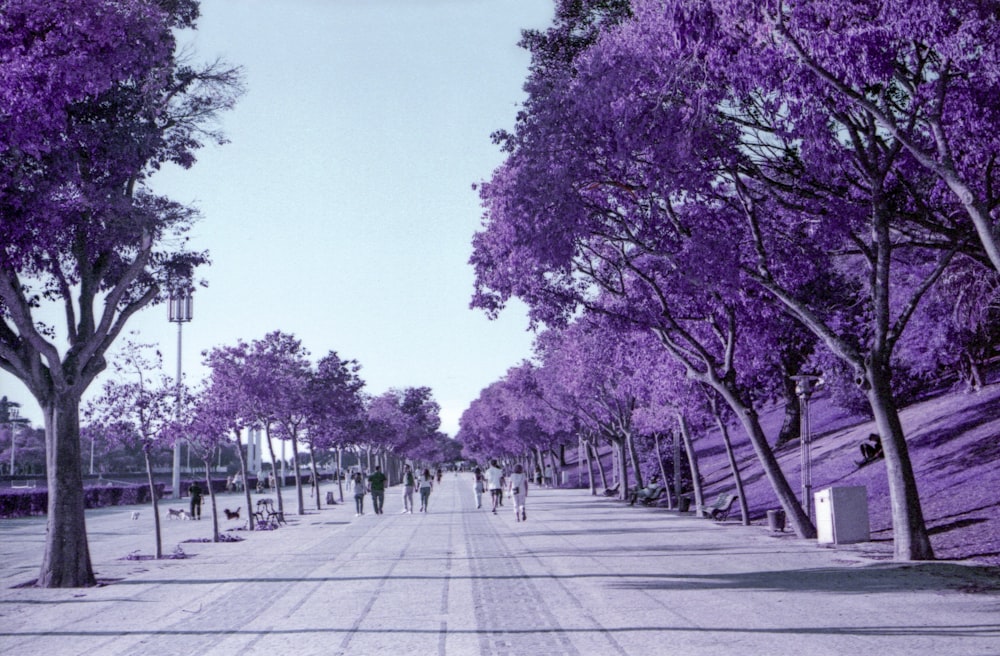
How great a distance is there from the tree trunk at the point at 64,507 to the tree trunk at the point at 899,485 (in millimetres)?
12652

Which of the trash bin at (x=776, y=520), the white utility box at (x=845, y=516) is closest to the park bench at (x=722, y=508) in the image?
the trash bin at (x=776, y=520)

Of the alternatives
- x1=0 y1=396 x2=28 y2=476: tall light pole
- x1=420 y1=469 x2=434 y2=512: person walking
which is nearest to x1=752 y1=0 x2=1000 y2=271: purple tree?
x1=420 y1=469 x2=434 y2=512: person walking

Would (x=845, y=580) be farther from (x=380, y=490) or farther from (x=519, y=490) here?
(x=380, y=490)

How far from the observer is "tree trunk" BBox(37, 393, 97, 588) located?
51.1 feet

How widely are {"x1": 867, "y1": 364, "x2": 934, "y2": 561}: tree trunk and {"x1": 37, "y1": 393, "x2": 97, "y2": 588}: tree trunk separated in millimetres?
12652

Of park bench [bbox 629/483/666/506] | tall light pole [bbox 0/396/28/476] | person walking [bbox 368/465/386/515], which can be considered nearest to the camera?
person walking [bbox 368/465/386/515]

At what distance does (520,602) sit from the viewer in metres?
11.8

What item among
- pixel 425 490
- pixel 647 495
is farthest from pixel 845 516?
pixel 425 490

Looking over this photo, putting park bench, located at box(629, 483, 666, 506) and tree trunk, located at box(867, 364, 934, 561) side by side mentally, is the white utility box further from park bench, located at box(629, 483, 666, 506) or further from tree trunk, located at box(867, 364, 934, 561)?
park bench, located at box(629, 483, 666, 506)

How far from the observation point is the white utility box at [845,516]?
61.2ft

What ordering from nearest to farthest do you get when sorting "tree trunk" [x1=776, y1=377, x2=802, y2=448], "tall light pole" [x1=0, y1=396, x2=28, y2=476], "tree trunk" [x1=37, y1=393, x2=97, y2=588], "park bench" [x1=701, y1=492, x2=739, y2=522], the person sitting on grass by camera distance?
"tree trunk" [x1=37, y1=393, x2=97, y2=588]
"park bench" [x1=701, y1=492, x2=739, y2=522]
the person sitting on grass
"tree trunk" [x1=776, y1=377, x2=802, y2=448]
"tall light pole" [x1=0, y1=396, x2=28, y2=476]

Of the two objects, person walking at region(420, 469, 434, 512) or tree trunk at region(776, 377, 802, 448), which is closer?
person walking at region(420, 469, 434, 512)

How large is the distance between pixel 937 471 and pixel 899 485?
9.79 meters

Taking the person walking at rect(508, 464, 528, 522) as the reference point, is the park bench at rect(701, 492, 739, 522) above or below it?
below
